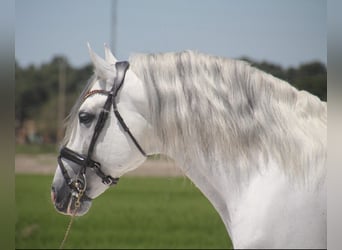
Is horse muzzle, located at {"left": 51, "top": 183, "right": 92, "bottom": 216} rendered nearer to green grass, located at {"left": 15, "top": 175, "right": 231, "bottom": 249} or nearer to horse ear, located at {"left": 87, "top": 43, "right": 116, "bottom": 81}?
horse ear, located at {"left": 87, "top": 43, "right": 116, "bottom": 81}

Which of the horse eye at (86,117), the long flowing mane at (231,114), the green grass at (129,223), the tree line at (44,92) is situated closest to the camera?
the long flowing mane at (231,114)

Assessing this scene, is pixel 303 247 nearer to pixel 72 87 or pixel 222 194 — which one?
pixel 222 194

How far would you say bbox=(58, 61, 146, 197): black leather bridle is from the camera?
1.12m

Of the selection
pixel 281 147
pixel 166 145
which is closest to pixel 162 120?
pixel 166 145

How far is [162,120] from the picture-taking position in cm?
110

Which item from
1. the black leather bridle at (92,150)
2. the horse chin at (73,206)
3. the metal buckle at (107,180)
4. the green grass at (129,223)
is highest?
the black leather bridle at (92,150)

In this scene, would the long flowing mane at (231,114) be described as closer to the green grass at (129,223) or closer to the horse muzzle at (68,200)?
the horse muzzle at (68,200)

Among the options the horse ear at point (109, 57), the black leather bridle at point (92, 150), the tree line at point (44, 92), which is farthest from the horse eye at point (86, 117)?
the tree line at point (44, 92)

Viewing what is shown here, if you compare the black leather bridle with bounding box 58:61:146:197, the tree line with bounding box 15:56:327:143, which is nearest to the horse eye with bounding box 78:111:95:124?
the black leather bridle with bounding box 58:61:146:197

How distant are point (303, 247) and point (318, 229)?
0.05 metres

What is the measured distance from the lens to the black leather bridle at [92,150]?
112cm

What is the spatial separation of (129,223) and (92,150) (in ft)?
11.1

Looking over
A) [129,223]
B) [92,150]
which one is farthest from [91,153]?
[129,223]

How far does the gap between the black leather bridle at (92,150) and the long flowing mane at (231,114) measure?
0.05 m
